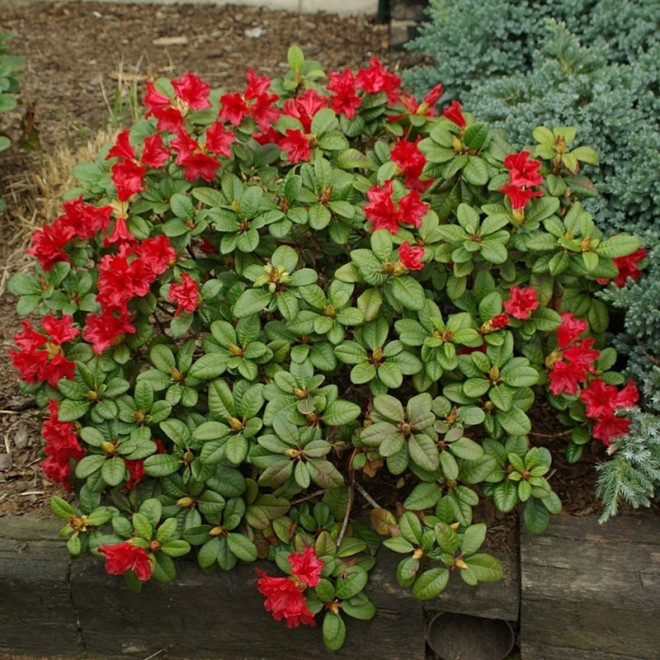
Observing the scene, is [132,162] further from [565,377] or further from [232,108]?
[565,377]

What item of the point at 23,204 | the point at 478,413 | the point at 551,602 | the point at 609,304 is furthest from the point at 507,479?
the point at 23,204

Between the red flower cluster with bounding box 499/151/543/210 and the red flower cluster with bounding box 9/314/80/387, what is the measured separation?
3.48 feet

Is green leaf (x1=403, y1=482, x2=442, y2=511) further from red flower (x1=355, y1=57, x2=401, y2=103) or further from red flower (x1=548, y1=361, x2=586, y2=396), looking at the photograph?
red flower (x1=355, y1=57, x2=401, y2=103)

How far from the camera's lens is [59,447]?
91.5 inches

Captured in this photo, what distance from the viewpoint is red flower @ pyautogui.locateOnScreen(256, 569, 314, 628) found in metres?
2.14

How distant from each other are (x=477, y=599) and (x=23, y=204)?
7.11 ft

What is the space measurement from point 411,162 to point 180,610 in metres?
1.26

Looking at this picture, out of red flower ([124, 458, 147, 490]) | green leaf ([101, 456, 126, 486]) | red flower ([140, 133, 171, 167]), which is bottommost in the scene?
red flower ([124, 458, 147, 490])

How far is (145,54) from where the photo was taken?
4.42 meters

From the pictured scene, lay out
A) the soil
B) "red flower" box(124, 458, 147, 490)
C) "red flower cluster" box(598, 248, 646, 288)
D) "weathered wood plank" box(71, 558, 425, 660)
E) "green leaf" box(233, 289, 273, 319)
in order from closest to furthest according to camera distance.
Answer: "green leaf" box(233, 289, 273, 319)
"red flower" box(124, 458, 147, 490)
"weathered wood plank" box(71, 558, 425, 660)
"red flower cluster" box(598, 248, 646, 288)
the soil

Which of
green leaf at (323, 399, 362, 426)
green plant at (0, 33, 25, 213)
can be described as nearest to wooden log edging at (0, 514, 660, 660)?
green leaf at (323, 399, 362, 426)

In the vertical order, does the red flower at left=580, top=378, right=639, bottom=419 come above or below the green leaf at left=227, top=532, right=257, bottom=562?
above

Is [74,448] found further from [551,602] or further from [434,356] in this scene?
[551,602]

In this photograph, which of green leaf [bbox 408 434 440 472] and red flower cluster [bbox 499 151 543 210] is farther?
red flower cluster [bbox 499 151 543 210]
